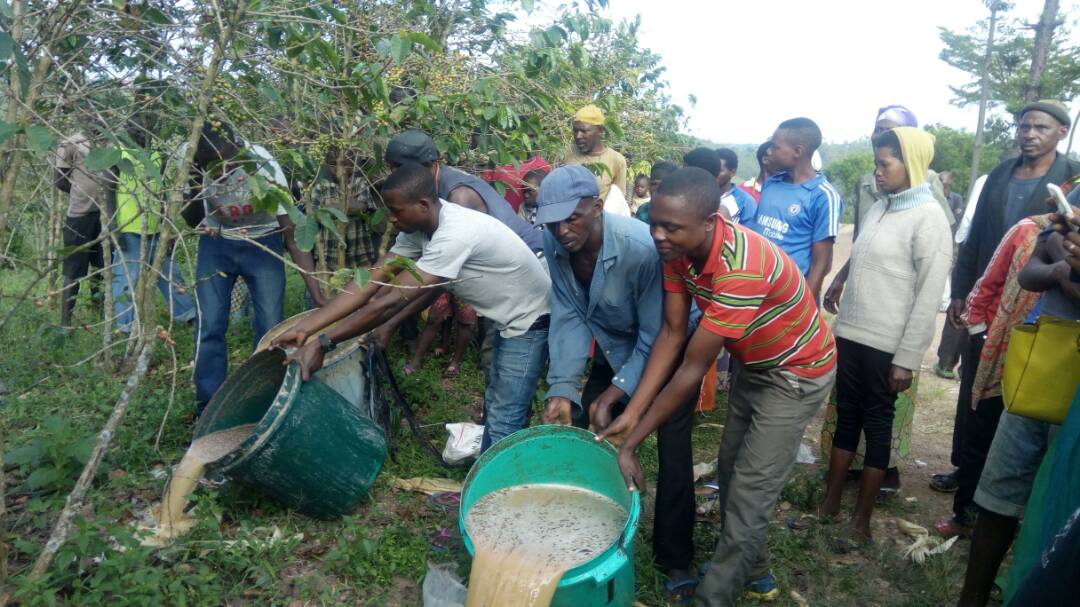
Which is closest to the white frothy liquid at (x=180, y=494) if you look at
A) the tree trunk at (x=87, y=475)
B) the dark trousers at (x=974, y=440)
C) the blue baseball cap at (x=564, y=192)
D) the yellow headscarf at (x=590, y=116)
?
the tree trunk at (x=87, y=475)

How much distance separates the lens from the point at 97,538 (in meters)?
2.60

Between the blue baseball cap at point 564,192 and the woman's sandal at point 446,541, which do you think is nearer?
the blue baseball cap at point 564,192

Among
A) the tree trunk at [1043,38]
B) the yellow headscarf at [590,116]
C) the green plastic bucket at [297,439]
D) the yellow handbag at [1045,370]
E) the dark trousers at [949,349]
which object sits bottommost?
the green plastic bucket at [297,439]

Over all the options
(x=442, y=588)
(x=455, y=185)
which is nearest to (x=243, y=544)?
(x=442, y=588)

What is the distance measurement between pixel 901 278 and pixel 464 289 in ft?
6.14

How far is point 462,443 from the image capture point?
13.0 ft

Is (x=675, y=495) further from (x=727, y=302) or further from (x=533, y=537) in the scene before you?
(x=727, y=302)

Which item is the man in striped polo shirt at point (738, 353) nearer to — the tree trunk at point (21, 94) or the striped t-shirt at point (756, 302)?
the striped t-shirt at point (756, 302)

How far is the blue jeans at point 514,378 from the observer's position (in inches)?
133

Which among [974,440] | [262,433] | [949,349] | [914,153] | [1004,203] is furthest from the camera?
[949,349]

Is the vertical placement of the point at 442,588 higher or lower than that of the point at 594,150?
lower

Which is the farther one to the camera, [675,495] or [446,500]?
[446,500]

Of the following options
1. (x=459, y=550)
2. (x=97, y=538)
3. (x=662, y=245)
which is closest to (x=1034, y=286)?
(x=662, y=245)

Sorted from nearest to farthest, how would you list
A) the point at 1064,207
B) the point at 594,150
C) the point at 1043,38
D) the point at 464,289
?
the point at 1064,207 < the point at 464,289 < the point at 594,150 < the point at 1043,38
